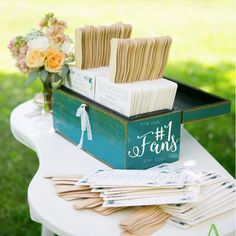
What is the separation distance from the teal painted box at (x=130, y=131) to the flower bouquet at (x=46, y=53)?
83mm

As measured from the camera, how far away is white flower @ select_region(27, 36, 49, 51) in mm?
2082

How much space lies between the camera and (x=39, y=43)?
2.08 metres

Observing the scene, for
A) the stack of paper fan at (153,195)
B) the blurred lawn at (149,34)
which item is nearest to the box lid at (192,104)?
the stack of paper fan at (153,195)

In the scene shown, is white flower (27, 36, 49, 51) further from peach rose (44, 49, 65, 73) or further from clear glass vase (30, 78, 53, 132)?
clear glass vase (30, 78, 53, 132)

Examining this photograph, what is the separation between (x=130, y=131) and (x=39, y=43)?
1.90 ft

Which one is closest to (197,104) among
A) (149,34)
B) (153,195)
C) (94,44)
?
(94,44)

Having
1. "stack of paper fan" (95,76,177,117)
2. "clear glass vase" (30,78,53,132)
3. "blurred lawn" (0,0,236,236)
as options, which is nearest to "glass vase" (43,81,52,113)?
"clear glass vase" (30,78,53,132)

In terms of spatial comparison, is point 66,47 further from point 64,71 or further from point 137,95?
point 137,95

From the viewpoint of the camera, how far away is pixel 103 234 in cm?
146

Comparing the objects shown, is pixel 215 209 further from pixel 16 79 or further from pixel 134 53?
pixel 16 79

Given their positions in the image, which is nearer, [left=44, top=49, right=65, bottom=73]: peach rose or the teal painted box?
the teal painted box

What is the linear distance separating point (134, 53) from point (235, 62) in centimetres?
403

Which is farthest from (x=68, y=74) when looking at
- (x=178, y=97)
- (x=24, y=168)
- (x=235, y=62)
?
(x=235, y=62)

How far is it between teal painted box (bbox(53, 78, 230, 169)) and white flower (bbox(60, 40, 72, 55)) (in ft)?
0.49
